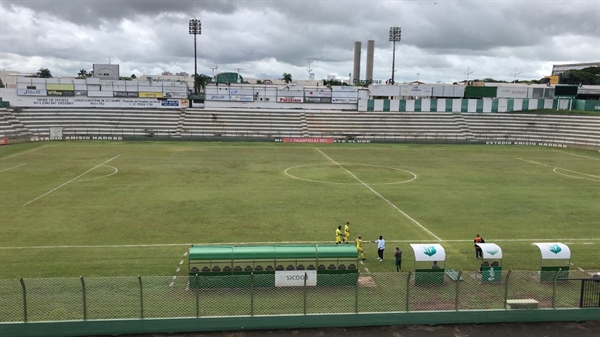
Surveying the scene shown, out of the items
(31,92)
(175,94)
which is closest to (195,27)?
(175,94)

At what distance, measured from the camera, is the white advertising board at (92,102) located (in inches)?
3431

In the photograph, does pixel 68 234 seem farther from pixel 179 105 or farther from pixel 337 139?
pixel 179 105

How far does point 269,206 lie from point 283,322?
17.9 m

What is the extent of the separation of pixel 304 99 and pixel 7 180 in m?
65.2

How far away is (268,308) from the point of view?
15727 millimetres

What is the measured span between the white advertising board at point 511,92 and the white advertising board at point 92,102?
72.4 metres

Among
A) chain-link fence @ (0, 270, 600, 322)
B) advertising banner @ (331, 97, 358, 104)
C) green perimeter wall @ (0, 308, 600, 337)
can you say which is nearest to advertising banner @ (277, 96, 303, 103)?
advertising banner @ (331, 97, 358, 104)

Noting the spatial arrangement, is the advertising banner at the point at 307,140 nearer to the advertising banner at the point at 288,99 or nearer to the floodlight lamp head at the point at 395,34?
the advertising banner at the point at 288,99

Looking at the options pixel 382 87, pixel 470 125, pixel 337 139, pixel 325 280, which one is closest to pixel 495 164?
pixel 337 139

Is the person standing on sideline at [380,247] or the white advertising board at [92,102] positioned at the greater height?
the white advertising board at [92,102]

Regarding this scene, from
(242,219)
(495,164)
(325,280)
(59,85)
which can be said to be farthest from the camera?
(59,85)

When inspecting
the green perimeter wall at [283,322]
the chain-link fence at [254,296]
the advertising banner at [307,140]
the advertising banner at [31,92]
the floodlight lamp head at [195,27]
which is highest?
the floodlight lamp head at [195,27]

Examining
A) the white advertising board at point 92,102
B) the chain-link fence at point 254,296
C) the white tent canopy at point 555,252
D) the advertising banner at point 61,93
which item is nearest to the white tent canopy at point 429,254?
the chain-link fence at point 254,296

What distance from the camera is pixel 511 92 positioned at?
10944 centimetres
